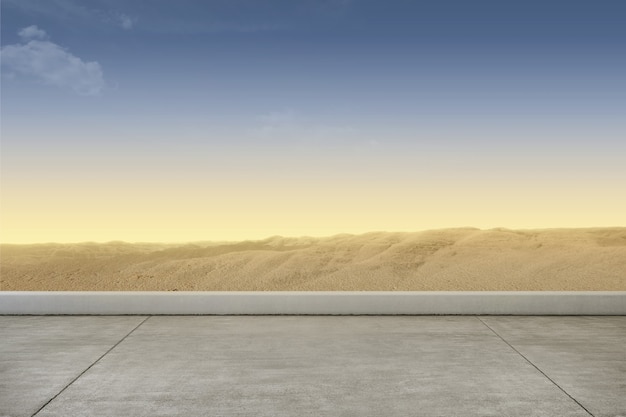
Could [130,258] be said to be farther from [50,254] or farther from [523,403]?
[523,403]

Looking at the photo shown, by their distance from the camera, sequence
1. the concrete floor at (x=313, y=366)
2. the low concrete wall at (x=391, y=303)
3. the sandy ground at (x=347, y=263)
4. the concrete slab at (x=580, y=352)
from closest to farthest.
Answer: the concrete floor at (x=313, y=366) → the concrete slab at (x=580, y=352) → the low concrete wall at (x=391, y=303) → the sandy ground at (x=347, y=263)

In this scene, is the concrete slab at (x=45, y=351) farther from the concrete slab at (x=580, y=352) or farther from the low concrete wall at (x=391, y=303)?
the concrete slab at (x=580, y=352)

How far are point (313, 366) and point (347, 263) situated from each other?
2206 cm

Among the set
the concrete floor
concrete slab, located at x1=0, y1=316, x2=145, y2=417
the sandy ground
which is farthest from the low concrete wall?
the sandy ground

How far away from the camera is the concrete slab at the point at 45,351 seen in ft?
11.2

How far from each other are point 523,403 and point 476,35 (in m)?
10.5

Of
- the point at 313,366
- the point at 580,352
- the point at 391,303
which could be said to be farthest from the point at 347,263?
the point at 313,366

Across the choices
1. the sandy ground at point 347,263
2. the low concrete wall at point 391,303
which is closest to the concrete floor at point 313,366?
the low concrete wall at point 391,303

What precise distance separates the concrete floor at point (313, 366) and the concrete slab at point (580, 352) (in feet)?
0.05

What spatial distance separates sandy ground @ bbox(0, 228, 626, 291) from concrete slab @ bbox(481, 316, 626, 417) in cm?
1367

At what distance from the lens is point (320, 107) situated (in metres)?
14.0

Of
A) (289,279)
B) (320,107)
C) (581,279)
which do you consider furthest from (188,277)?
(581,279)

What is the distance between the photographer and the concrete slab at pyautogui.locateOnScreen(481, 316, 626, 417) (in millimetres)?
3408

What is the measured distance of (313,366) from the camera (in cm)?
404
